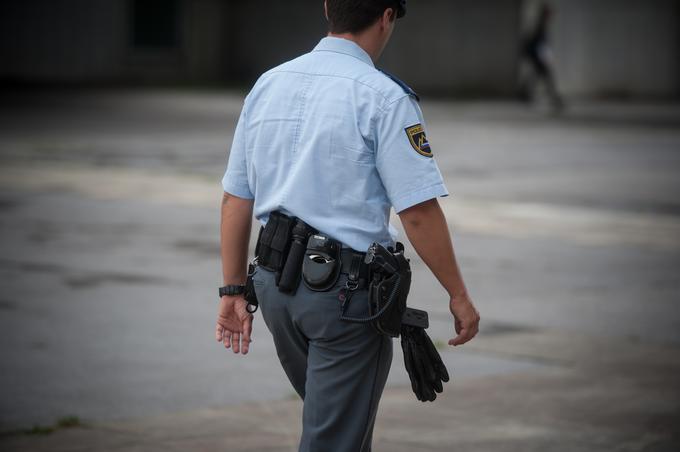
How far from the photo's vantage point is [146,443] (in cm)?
514

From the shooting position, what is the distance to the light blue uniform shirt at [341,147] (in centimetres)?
335

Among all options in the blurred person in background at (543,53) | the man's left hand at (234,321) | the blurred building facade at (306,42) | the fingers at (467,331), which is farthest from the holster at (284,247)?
the blurred building facade at (306,42)

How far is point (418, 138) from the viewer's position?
3.36 m

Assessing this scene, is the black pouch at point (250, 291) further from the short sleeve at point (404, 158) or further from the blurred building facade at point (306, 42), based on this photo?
the blurred building facade at point (306, 42)

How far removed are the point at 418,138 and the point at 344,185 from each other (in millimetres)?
232

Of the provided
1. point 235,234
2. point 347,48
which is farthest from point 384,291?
point 347,48

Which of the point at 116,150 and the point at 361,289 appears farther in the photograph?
the point at 116,150

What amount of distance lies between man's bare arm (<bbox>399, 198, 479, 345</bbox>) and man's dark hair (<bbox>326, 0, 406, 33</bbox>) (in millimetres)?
516

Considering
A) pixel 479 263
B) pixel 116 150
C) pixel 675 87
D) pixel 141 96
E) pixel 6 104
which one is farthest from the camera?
pixel 675 87

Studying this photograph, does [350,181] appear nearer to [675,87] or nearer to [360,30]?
[360,30]

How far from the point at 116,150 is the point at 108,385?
38.2 ft

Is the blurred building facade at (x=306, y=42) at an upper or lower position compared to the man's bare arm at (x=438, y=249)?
lower

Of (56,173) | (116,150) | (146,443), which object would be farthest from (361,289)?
(116,150)

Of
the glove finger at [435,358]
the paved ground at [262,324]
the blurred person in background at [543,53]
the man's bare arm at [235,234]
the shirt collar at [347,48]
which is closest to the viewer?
the shirt collar at [347,48]
